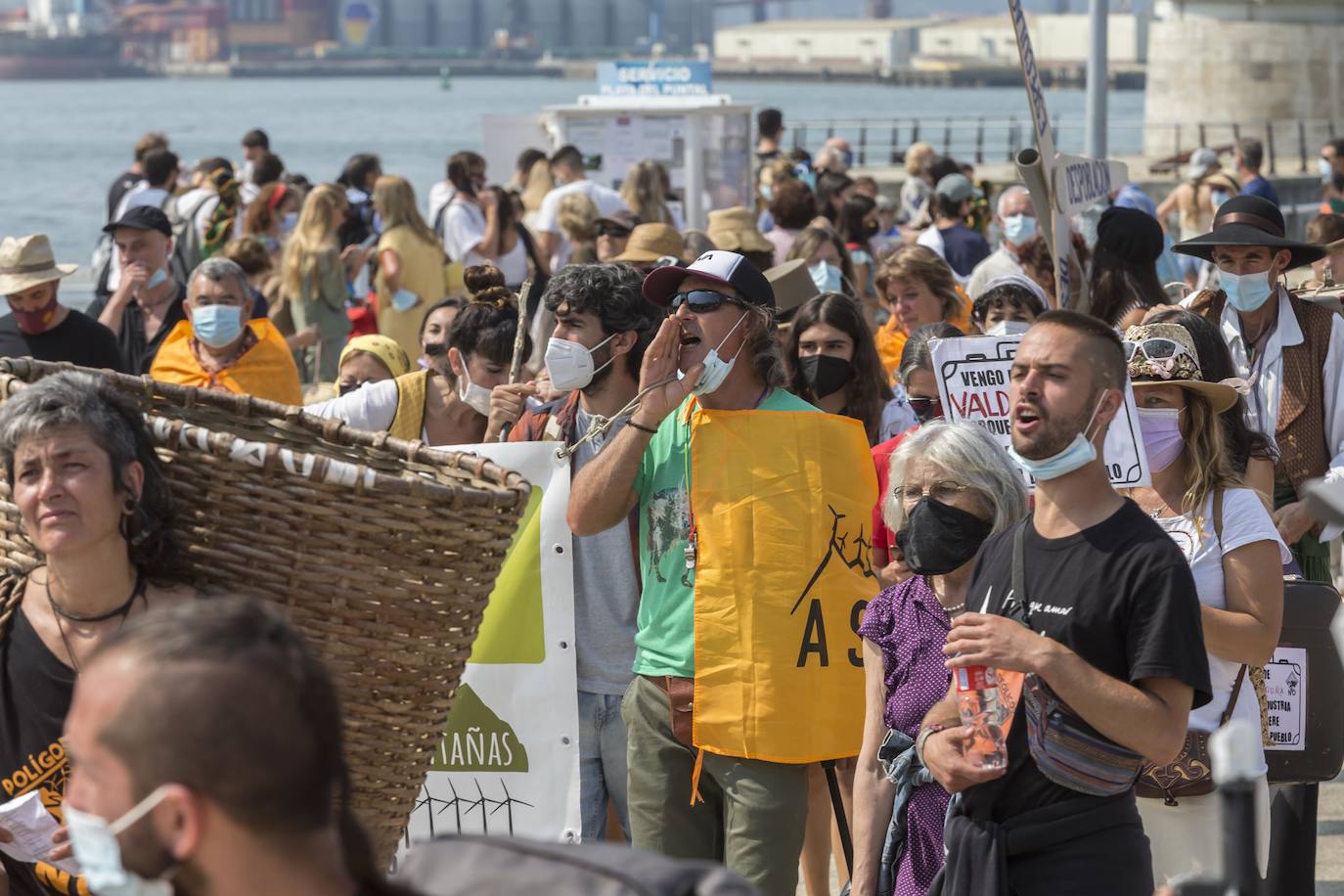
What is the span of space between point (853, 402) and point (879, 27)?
196 metres

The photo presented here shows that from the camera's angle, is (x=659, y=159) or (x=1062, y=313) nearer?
(x=1062, y=313)

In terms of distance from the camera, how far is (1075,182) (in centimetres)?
727

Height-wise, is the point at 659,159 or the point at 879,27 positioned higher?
the point at 879,27

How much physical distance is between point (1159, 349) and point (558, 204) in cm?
812

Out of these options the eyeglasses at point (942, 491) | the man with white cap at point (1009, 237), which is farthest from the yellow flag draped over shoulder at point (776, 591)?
the man with white cap at point (1009, 237)

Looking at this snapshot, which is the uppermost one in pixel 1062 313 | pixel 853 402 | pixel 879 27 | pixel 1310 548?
pixel 879 27

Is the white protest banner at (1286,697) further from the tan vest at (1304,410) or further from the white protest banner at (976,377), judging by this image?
the tan vest at (1304,410)

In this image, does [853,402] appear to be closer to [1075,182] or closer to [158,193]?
[1075,182]

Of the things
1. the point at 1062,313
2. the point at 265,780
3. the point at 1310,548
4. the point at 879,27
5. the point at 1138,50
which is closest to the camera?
the point at 265,780

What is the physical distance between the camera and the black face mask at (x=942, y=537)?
13.3ft

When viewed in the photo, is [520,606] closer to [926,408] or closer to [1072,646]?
[926,408]

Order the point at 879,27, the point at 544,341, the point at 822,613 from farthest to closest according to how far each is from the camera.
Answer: the point at 879,27, the point at 544,341, the point at 822,613

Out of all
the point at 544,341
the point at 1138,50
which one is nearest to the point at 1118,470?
the point at 544,341

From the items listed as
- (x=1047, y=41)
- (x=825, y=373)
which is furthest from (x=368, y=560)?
(x=1047, y=41)
